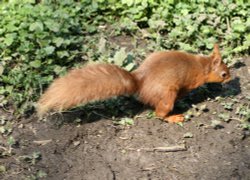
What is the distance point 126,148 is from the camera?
476 centimetres

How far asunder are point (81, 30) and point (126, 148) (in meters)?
1.84

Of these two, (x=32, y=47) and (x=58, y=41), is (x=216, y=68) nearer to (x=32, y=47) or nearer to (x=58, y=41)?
(x=58, y=41)

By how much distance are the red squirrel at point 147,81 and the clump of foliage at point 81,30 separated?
1.71ft

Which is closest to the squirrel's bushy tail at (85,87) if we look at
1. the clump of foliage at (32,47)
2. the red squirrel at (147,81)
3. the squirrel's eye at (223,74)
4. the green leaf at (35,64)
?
the red squirrel at (147,81)

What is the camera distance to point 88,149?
15.4ft

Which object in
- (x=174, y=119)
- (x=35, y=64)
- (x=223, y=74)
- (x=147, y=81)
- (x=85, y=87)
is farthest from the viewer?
(x=223, y=74)

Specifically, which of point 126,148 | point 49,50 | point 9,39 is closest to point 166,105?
point 126,148

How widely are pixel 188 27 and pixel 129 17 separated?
2.39 feet

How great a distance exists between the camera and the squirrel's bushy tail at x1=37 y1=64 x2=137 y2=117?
445cm

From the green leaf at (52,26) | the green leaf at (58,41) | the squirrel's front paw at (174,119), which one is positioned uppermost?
the green leaf at (52,26)

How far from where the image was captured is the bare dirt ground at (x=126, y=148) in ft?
14.7

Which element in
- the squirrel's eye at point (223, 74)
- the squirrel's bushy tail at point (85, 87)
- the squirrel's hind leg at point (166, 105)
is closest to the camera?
the squirrel's bushy tail at point (85, 87)

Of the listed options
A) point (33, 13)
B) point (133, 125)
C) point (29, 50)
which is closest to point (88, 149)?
point (133, 125)

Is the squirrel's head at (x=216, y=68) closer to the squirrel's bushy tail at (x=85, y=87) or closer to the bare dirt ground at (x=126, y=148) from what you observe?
the bare dirt ground at (x=126, y=148)
